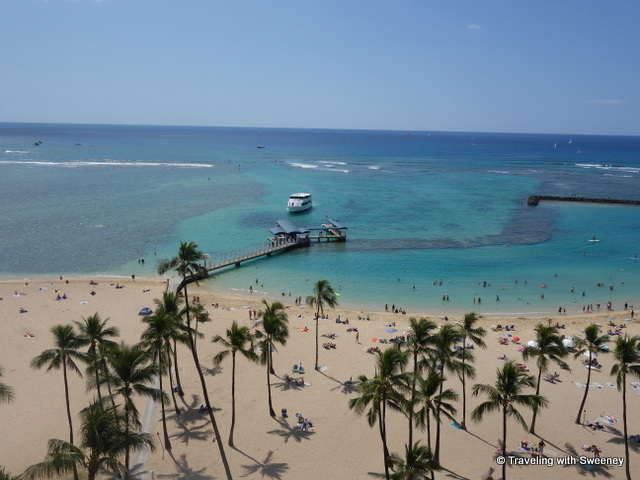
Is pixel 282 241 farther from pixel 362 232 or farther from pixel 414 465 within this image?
pixel 414 465

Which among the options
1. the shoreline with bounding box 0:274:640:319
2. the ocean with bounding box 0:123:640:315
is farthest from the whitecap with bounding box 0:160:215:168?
the shoreline with bounding box 0:274:640:319

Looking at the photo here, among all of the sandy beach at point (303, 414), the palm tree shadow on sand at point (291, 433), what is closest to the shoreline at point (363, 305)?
the sandy beach at point (303, 414)

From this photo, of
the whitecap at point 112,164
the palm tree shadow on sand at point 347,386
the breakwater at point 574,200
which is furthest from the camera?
the whitecap at point 112,164

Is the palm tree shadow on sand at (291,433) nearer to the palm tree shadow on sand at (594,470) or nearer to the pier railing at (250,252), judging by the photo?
the palm tree shadow on sand at (594,470)

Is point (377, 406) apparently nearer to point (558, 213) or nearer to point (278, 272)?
point (278, 272)

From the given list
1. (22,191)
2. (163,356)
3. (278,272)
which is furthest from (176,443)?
(22,191)

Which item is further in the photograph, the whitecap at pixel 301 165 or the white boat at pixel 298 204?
the whitecap at pixel 301 165

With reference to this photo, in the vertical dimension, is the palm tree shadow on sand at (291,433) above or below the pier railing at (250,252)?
below
